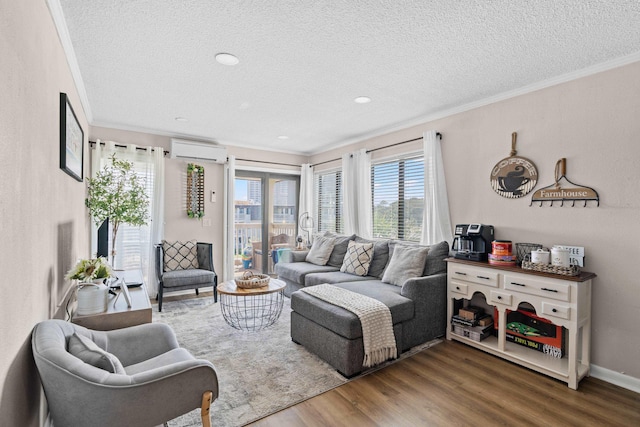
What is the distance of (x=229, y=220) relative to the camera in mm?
5398

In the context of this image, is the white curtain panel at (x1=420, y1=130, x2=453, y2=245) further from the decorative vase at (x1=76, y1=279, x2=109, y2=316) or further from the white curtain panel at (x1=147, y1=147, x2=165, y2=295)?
the white curtain panel at (x1=147, y1=147, x2=165, y2=295)

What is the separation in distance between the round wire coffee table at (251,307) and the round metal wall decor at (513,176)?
2531mm

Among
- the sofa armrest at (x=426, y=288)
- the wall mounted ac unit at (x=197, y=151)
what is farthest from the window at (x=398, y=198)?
the wall mounted ac unit at (x=197, y=151)

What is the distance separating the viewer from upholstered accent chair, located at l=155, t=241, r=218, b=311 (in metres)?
4.16

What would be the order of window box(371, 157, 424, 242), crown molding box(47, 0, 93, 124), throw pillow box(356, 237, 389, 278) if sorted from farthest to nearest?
window box(371, 157, 424, 242)
throw pillow box(356, 237, 389, 278)
crown molding box(47, 0, 93, 124)

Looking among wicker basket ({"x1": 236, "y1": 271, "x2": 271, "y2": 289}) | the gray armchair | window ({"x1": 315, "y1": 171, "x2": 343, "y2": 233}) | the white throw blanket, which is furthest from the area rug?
window ({"x1": 315, "y1": 171, "x2": 343, "y2": 233})

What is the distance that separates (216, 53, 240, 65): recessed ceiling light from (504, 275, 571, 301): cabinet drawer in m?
3.02

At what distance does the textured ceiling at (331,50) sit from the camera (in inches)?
75.4

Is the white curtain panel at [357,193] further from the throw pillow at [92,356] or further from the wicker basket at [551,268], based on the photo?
the throw pillow at [92,356]

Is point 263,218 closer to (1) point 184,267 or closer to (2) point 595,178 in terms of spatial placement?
(1) point 184,267

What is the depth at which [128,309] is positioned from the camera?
7.32 ft

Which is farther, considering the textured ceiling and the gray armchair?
the textured ceiling

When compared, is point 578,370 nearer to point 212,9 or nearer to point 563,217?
point 563,217

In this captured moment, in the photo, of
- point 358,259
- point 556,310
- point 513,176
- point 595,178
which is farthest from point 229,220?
point 595,178
